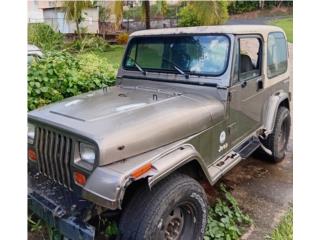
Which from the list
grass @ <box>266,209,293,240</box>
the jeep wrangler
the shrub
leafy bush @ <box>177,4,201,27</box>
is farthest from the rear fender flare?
the shrub

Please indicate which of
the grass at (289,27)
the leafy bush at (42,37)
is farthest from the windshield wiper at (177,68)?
the leafy bush at (42,37)

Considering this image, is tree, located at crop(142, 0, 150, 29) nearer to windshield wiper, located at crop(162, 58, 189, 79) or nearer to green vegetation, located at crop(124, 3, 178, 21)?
green vegetation, located at crop(124, 3, 178, 21)

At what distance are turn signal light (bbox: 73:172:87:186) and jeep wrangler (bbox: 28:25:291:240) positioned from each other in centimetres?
1

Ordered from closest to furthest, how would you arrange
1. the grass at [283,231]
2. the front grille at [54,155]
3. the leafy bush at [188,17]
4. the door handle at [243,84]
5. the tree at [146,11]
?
the front grille at [54,155], the grass at [283,231], the door handle at [243,84], the tree at [146,11], the leafy bush at [188,17]

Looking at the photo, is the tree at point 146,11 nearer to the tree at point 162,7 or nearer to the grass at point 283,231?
the tree at point 162,7

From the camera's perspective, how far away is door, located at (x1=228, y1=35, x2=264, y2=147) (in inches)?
135

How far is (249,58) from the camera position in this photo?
387 cm

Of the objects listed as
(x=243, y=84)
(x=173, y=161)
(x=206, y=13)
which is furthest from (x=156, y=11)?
(x=173, y=161)

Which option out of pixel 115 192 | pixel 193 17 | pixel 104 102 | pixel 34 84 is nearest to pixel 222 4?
pixel 193 17

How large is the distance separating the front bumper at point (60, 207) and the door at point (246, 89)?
1712 mm

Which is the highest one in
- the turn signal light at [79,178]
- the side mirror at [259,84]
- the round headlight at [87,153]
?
the side mirror at [259,84]

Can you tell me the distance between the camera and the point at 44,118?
2.72 m

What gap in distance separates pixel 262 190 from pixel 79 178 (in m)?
2.45

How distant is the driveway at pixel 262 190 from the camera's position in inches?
134
